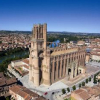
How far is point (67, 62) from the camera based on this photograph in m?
38.1

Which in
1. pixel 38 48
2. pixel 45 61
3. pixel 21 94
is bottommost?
pixel 21 94

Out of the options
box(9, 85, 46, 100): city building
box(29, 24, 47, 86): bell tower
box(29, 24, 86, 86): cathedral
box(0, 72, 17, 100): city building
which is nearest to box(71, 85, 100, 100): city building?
box(9, 85, 46, 100): city building

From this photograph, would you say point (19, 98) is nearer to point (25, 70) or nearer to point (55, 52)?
point (55, 52)

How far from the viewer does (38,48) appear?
32.2m

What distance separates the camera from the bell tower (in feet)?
105

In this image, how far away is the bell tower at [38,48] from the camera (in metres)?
31.9

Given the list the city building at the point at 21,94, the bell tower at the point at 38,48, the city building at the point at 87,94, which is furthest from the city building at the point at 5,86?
the city building at the point at 87,94

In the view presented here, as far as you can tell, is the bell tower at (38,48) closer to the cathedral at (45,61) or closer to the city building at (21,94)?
the cathedral at (45,61)

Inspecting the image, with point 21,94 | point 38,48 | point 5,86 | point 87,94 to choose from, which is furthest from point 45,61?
point 87,94

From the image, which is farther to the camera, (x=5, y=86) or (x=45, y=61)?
(x=45, y=61)

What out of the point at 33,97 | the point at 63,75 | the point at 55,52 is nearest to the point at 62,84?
the point at 63,75

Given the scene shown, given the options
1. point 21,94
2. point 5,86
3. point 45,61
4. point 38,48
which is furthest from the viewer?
point 45,61

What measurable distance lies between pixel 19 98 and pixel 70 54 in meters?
20.3

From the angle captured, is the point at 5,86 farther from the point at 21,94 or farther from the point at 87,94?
the point at 87,94
